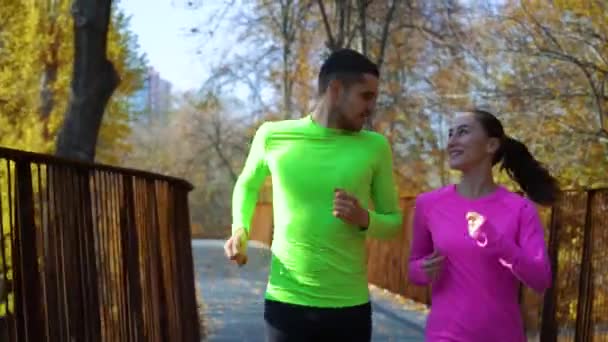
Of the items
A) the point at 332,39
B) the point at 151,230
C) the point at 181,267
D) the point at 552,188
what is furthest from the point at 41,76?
the point at 552,188

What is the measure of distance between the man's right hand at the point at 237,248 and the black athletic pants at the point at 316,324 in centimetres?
20

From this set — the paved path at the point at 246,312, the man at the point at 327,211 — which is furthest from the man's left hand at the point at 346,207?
the paved path at the point at 246,312

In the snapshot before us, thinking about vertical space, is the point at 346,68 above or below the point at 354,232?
above

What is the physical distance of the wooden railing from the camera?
112 inches

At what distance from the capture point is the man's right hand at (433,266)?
315 centimetres

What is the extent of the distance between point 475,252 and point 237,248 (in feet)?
2.69

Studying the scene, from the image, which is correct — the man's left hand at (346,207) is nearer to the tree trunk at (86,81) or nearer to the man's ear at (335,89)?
the man's ear at (335,89)

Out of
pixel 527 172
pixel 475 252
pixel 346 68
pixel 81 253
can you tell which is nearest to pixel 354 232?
pixel 475 252

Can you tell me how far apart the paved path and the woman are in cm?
696

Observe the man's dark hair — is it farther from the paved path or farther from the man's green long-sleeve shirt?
the paved path

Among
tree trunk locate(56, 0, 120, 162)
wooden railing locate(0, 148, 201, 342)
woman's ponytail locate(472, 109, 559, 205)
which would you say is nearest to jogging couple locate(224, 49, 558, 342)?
woman's ponytail locate(472, 109, 559, 205)

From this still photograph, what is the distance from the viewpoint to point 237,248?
311 centimetres

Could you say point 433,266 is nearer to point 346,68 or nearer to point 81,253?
point 346,68

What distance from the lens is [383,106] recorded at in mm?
24016
